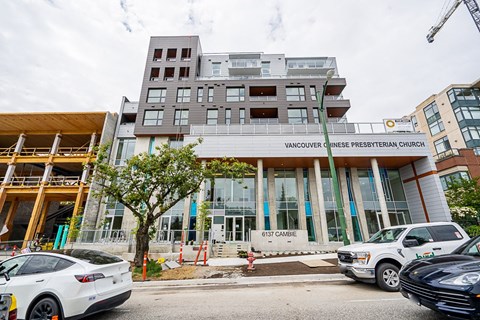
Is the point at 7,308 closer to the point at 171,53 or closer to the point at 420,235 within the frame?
the point at 420,235

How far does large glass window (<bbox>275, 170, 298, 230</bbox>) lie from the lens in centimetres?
2222

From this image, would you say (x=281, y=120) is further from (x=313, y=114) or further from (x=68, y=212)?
(x=68, y=212)

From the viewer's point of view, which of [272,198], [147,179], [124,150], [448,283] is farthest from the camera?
[124,150]

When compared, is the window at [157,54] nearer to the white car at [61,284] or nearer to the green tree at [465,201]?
the white car at [61,284]

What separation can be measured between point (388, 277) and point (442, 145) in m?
42.0

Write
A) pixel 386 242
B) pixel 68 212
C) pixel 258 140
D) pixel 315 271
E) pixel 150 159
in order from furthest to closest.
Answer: pixel 68 212 < pixel 258 140 < pixel 150 159 < pixel 315 271 < pixel 386 242

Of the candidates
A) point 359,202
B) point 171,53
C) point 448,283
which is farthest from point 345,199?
point 171,53

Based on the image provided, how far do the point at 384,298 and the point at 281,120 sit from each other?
884 inches

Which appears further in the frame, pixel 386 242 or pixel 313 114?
pixel 313 114

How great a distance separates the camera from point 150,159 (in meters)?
12.4

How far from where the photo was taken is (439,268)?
148 inches

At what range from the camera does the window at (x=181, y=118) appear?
87.5 feet

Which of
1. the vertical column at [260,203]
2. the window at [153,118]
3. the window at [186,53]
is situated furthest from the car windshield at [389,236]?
the window at [186,53]

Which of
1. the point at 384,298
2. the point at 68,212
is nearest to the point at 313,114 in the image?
the point at 384,298
